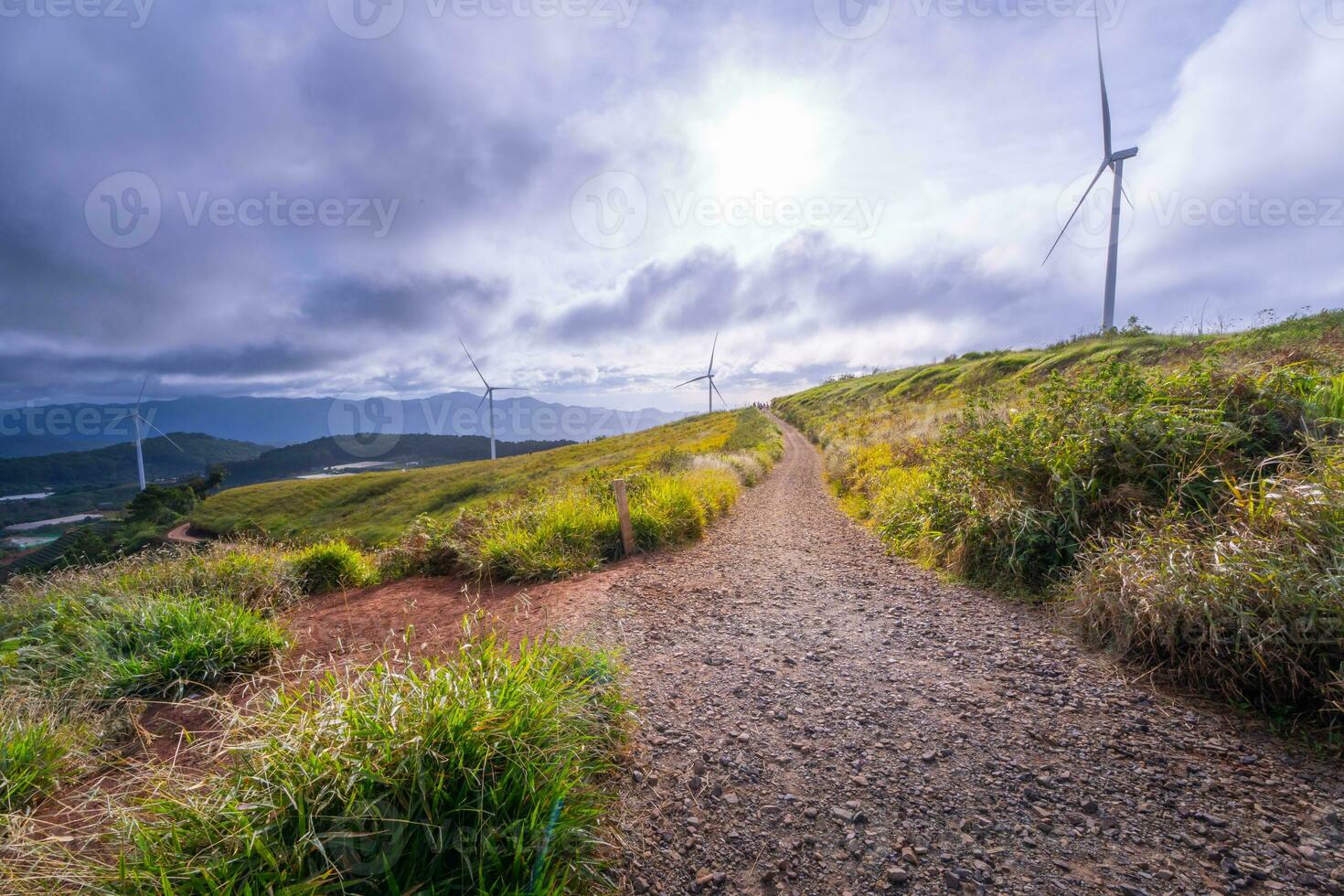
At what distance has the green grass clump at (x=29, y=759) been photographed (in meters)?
2.83

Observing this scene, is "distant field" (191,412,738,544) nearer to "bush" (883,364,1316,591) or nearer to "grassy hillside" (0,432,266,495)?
"bush" (883,364,1316,591)

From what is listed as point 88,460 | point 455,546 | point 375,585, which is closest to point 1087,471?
point 455,546

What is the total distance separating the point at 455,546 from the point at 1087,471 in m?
9.04

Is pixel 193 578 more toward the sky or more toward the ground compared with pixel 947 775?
more toward the sky

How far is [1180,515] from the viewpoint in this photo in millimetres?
4746

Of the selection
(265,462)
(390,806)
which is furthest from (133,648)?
(265,462)

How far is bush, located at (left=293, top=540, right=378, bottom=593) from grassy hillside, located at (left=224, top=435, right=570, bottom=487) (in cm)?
12192

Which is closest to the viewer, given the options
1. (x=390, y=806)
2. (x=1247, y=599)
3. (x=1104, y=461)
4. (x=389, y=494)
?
(x=390, y=806)

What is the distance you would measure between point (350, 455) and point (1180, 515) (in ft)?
642

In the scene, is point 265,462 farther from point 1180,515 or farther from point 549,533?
point 1180,515

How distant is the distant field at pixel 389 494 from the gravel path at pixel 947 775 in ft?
126

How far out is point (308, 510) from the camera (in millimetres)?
60688

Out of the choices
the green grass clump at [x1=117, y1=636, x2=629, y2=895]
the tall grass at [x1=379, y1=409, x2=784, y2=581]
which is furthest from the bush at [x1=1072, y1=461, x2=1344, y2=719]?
the tall grass at [x1=379, y1=409, x2=784, y2=581]

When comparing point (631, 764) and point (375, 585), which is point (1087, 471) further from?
point (375, 585)
